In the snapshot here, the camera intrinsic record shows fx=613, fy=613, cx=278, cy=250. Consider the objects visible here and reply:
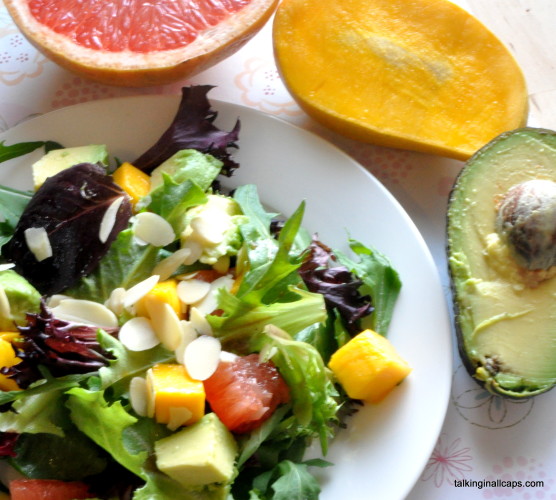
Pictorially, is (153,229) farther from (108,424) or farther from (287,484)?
(287,484)

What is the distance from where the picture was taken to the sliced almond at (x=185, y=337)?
89cm

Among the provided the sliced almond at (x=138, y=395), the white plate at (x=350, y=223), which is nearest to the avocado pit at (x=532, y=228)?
the white plate at (x=350, y=223)

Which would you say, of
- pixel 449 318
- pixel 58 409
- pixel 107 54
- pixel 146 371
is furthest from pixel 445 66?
pixel 58 409

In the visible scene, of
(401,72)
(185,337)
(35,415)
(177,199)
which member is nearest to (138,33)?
(177,199)

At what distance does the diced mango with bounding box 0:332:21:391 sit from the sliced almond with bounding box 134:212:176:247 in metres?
0.25

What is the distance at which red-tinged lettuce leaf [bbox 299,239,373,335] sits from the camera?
966 mm

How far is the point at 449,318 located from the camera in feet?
3.19

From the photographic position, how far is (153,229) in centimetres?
98

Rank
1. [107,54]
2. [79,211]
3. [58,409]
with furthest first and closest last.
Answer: [107,54] → [79,211] → [58,409]

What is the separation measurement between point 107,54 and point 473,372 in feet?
2.71

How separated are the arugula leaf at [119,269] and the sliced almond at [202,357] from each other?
179 mm

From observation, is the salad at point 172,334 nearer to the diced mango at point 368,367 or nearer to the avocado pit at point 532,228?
the diced mango at point 368,367

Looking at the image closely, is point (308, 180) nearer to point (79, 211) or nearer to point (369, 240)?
point (369, 240)

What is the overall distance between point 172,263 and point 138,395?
8.8 inches
